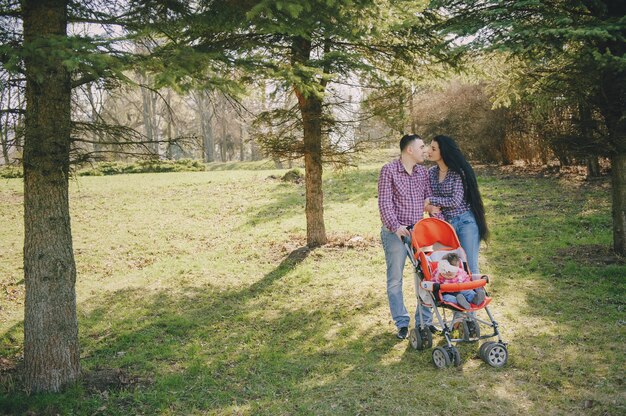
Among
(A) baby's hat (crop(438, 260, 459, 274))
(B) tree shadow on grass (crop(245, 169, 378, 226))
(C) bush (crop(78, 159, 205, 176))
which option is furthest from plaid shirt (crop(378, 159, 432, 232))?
(C) bush (crop(78, 159, 205, 176))

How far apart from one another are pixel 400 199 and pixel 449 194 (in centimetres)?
55

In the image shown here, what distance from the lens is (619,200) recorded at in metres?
7.82

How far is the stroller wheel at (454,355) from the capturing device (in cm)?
492

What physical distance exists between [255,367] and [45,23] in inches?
159

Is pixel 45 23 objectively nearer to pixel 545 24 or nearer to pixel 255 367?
pixel 255 367

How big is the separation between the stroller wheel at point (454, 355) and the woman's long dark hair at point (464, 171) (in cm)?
136

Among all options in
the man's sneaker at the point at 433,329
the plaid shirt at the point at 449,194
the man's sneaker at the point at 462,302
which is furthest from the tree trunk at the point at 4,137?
the man's sneaker at the point at 433,329

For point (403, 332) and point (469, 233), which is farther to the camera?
point (403, 332)

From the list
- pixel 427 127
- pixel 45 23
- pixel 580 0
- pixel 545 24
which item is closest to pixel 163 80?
pixel 45 23

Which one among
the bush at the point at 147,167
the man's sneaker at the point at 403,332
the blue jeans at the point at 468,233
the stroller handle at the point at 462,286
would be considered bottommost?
the man's sneaker at the point at 403,332

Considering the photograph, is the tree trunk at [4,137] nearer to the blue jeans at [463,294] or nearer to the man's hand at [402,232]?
the man's hand at [402,232]

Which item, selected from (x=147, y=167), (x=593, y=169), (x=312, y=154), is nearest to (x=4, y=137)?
(x=312, y=154)

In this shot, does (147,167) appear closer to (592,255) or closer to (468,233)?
(592,255)

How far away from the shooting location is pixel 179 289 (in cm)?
849
